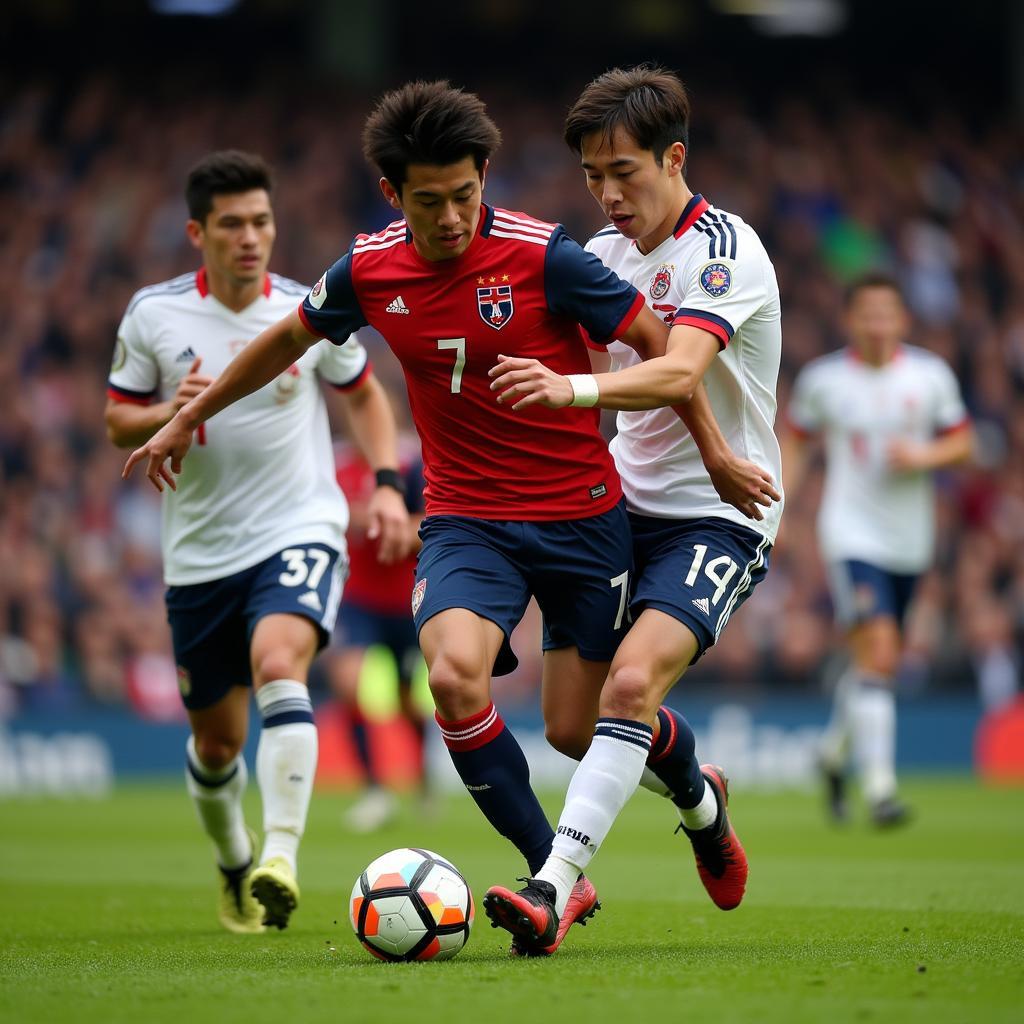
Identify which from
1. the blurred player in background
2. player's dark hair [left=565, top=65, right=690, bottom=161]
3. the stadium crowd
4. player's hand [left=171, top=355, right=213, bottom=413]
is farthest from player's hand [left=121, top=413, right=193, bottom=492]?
the stadium crowd

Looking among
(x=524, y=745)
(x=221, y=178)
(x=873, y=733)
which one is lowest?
(x=524, y=745)

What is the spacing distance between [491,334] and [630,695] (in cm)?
118

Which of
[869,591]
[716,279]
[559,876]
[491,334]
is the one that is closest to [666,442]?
[716,279]

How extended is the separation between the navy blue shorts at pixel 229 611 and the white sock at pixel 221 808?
245mm

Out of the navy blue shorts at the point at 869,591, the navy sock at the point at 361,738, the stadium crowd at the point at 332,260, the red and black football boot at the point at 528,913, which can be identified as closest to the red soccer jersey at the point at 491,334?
the red and black football boot at the point at 528,913

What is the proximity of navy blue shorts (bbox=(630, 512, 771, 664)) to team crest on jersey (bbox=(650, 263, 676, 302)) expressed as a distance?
74 cm

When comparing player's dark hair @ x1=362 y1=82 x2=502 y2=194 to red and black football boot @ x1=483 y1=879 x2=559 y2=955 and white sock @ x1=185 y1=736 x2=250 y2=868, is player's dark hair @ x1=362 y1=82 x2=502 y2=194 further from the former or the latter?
white sock @ x1=185 y1=736 x2=250 y2=868

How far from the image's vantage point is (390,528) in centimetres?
636

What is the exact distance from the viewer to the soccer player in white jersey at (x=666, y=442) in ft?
16.5

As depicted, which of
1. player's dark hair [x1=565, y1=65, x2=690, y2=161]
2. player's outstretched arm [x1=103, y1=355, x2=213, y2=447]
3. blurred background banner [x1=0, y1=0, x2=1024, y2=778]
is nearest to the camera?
player's dark hair [x1=565, y1=65, x2=690, y2=161]

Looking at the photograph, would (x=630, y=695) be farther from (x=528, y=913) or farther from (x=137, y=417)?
(x=137, y=417)

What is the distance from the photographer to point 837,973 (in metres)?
4.55

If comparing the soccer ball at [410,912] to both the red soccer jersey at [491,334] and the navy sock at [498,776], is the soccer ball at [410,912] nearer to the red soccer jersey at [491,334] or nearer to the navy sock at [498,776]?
the navy sock at [498,776]

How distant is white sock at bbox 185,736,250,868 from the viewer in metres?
6.64
